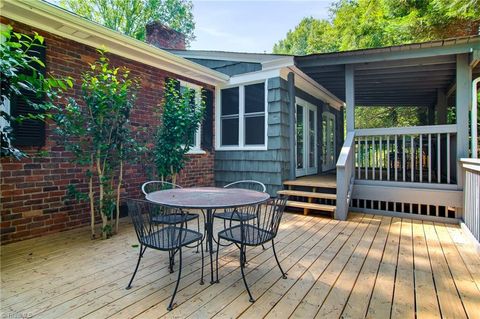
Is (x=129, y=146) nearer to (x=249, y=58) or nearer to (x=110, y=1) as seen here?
(x=249, y=58)

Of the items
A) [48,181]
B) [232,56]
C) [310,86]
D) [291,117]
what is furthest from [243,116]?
[48,181]

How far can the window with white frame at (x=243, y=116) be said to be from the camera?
599 cm

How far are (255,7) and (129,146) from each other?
6.86 meters

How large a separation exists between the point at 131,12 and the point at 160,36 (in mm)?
12239

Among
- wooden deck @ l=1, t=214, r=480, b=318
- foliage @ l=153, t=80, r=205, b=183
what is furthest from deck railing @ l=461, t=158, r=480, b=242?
foliage @ l=153, t=80, r=205, b=183

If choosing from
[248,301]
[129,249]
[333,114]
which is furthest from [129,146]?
[333,114]

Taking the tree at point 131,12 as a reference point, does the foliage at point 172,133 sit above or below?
below

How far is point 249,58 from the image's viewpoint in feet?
19.5

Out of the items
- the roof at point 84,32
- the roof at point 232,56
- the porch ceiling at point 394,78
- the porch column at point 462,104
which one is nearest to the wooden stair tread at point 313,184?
the porch column at point 462,104

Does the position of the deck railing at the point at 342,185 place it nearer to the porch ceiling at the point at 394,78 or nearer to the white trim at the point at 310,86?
the porch ceiling at the point at 394,78

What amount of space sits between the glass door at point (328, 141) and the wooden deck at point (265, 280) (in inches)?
204

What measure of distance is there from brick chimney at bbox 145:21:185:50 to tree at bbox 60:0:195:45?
10618 mm

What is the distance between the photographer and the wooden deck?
1933mm

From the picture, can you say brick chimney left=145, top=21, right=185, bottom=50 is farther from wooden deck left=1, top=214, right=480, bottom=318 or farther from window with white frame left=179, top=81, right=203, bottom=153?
wooden deck left=1, top=214, right=480, bottom=318
